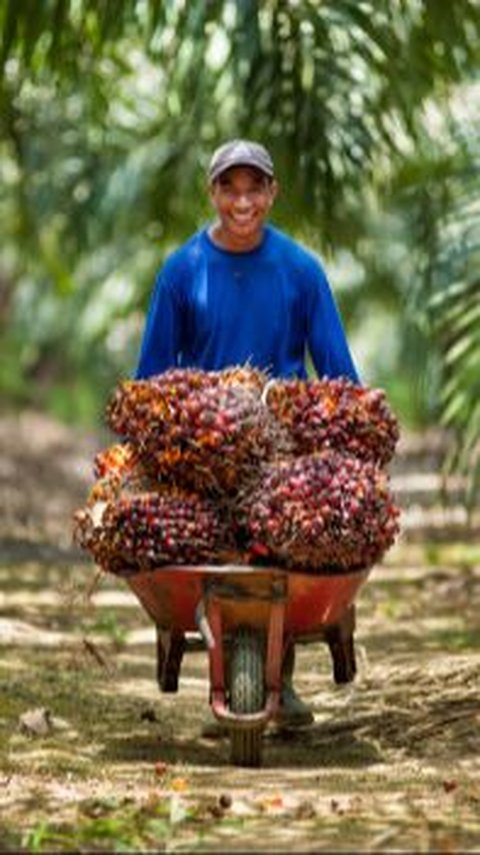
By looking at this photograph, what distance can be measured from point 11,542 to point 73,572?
1.74m

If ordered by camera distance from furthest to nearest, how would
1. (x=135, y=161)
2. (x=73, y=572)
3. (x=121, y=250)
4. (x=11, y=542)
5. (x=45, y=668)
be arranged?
(x=121, y=250)
(x=135, y=161)
(x=11, y=542)
(x=73, y=572)
(x=45, y=668)

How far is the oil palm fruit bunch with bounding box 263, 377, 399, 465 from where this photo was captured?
612cm

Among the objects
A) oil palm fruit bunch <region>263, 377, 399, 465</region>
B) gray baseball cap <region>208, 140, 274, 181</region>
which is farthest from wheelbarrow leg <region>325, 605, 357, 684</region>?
gray baseball cap <region>208, 140, 274, 181</region>

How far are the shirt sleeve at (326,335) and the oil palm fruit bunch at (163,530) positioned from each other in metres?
0.84

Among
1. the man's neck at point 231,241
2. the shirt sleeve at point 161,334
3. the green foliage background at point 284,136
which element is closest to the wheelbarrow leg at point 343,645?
the shirt sleeve at point 161,334

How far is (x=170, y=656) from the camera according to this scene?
639cm

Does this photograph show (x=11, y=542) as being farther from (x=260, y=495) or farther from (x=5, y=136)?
(x=260, y=495)

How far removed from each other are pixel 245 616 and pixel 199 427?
57 centimetres

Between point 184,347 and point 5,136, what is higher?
point 5,136

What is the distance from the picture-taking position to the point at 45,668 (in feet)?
26.7

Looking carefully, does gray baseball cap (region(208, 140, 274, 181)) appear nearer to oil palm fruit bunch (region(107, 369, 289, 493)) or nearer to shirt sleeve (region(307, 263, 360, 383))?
shirt sleeve (region(307, 263, 360, 383))

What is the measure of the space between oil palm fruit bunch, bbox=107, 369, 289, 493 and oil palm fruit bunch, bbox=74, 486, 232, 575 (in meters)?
0.09

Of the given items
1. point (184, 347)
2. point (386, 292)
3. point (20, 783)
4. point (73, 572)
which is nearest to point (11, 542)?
point (73, 572)

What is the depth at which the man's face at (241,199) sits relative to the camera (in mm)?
6535
